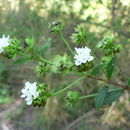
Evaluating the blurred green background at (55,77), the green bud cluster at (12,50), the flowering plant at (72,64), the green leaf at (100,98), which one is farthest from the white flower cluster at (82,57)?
the blurred green background at (55,77)

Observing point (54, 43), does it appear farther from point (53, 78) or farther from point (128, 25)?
point (128, 25)

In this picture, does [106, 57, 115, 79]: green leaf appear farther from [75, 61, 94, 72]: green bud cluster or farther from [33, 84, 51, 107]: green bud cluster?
[33, 84, 51, 107]: green bud cluster

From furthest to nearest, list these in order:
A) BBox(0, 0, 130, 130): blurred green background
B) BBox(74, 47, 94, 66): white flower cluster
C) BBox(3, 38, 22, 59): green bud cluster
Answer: BBox(0, 0, 130, 130): blurred green background < BBox(3, 38, 22, 59): green bud cluster < BBox(74, 47, 94, 66): white flower cluster

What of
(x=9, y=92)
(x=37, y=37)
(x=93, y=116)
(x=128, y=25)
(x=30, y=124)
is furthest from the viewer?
(x=9, y=92)

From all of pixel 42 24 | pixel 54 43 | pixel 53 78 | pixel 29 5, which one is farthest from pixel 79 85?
pixel 29 5

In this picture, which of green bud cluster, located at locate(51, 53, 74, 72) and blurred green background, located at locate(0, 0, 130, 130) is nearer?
green bud cluster, located at locate(51, 53, 74, 72)

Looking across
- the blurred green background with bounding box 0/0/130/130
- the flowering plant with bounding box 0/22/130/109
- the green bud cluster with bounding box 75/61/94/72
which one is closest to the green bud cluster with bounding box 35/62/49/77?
the flowering plant with bounding box 0/22/130/109

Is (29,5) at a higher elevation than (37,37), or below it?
higher

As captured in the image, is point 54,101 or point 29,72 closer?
point 54,101

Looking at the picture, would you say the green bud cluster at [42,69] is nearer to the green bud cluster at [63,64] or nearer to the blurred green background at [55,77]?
the green bud cluster at [63,64]
